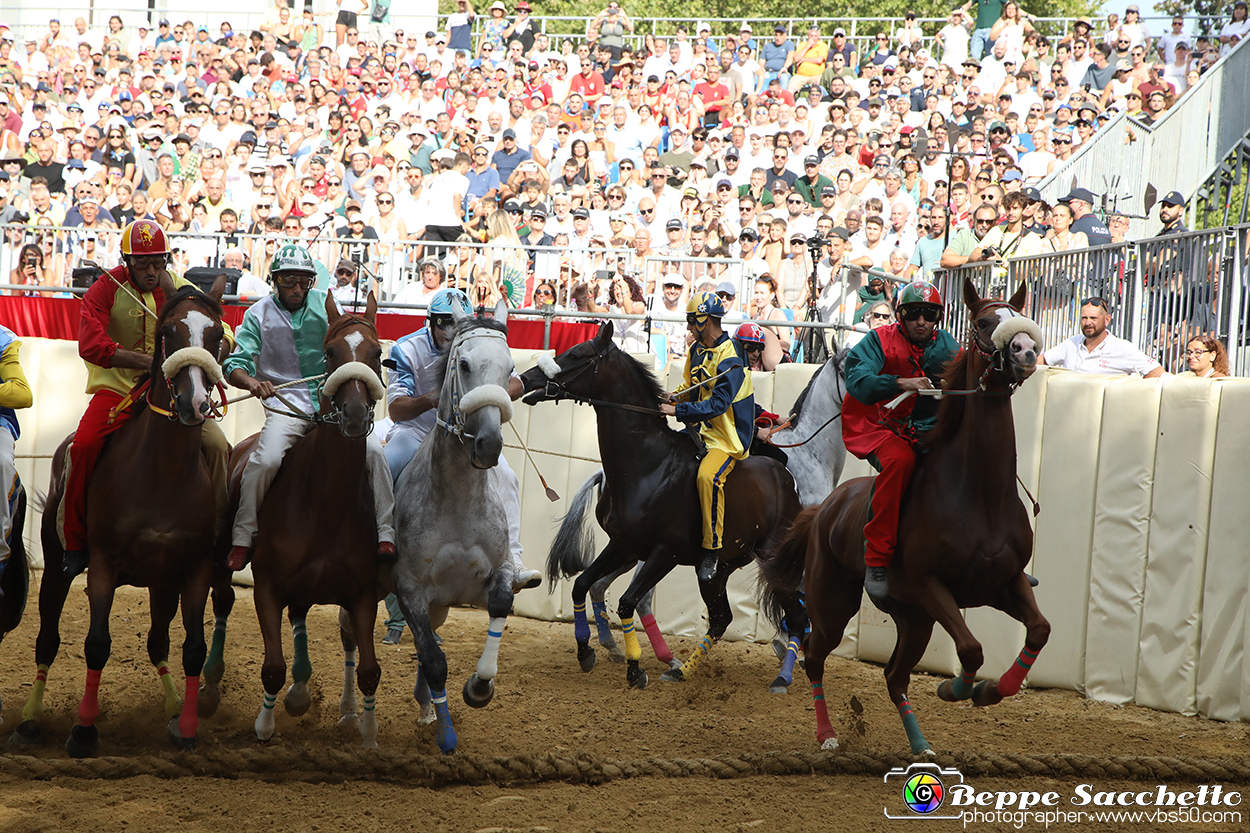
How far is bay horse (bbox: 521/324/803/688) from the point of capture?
8727 millimetres

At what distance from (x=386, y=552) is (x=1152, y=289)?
6168 millimetres

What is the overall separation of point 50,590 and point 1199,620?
24.2 ft

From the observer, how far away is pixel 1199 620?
762 cm

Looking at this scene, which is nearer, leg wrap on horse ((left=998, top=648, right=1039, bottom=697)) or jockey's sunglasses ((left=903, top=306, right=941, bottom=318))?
leg wrap on horse ((left=998, top=648, right=1039, bottom=697))

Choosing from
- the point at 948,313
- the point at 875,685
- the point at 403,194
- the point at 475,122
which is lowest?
the point at 875,685

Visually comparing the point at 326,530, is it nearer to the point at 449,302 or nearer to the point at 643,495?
the point at 449,302

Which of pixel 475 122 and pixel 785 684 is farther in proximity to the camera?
pixel 475 122

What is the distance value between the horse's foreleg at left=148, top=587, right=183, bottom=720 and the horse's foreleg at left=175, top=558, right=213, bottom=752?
41 cm

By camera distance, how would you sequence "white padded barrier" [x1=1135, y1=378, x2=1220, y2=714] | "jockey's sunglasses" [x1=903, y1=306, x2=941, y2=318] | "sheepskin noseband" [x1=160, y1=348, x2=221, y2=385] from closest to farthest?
"sheepskin noseband" [x1=160, y1=348, x2=221, y2=385] → "jockey's sunglasses" [x1=903, y1=306, x2=941, y2=318] → "white padded barrier" [x1=1135, y1=378, x2=1220, y2=714]

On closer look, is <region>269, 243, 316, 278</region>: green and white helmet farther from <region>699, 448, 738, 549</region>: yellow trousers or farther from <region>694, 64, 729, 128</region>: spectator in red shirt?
<region>694, 64, 729, 128</region>: spectator in red shirt

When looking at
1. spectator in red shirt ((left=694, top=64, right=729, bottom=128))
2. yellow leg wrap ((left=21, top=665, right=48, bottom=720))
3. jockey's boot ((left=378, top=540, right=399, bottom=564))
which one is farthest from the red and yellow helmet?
spectator in red shirt ((left=694, top=64, right=729, bottom=128))

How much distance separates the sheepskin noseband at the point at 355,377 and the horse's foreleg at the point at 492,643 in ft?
4.16

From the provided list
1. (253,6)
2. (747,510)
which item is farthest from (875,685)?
(253,6)

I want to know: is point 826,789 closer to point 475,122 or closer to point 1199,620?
point 1199,620
